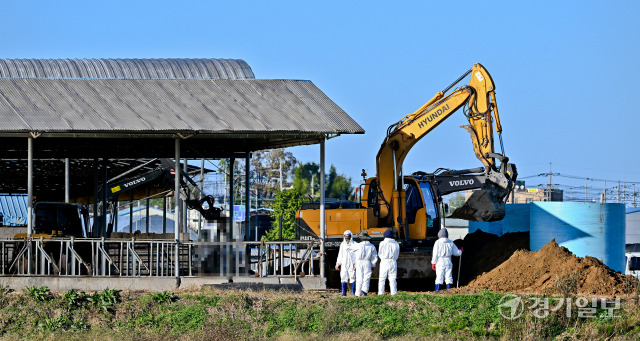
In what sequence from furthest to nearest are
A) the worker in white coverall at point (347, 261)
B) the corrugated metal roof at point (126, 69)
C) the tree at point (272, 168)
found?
the tree at point (272, 168)
the corrugated metal roof at point (126, 69)
the worker in white coverall at point (347, 261)

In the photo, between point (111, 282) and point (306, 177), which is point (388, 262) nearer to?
point (111, 282)

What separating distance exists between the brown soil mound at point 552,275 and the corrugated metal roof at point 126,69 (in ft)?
27.6

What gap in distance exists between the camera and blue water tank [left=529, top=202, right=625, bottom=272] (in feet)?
73.8

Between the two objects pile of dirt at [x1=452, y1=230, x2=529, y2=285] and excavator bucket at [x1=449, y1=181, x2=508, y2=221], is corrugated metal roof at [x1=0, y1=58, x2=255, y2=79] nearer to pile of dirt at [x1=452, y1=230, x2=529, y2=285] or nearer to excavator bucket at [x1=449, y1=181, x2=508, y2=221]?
excavator bucket at [x1=449, y1=181, x2=508, y2=221]

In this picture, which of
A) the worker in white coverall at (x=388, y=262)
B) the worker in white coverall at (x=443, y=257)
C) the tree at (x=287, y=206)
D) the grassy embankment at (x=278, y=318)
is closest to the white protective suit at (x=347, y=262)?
the worker in white coverall at (x=388, y=262)

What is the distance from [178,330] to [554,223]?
36.8 feet

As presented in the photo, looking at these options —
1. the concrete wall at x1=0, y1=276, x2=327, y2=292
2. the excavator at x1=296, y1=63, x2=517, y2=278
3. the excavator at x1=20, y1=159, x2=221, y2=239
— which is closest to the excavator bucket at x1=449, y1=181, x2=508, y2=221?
the excavator at x1=296, y1=63, x2=517, y2=278

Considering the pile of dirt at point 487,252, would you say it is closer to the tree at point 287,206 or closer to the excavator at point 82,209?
the excavator at point 82,209

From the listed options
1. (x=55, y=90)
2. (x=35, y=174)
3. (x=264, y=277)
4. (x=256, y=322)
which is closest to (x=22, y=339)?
(x=256, y=322)

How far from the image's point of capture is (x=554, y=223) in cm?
2264

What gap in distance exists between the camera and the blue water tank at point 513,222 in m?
24.6

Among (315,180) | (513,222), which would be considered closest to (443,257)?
(513,222)

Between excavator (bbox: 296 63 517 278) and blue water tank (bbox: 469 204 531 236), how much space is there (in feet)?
7.73

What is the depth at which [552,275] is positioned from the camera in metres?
19.6
